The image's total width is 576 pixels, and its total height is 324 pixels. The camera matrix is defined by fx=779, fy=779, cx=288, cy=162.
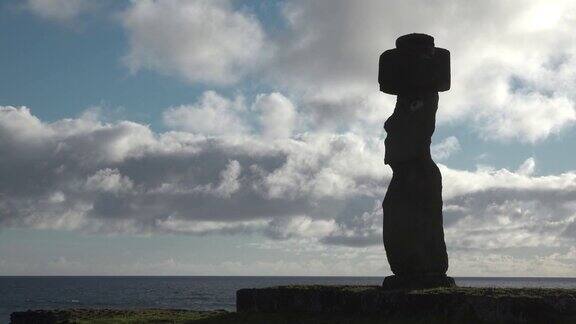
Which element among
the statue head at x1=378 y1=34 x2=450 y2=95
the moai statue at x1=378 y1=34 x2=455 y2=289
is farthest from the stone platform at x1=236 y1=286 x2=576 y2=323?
the statue head at x1=378 y1=34 x2=450 y2=95

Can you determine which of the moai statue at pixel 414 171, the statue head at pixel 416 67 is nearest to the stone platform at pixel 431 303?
the moai statue at pixel 414 171

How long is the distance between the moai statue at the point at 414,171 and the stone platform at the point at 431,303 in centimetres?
137

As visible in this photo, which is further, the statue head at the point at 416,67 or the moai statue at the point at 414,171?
the statue head at the point at 416,67

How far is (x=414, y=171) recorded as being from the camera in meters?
19.4

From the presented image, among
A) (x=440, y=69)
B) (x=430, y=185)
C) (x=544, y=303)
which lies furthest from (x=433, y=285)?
(x=440, y=69)

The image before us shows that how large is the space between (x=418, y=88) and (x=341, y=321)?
614cm

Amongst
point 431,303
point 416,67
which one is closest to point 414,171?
point 416,67

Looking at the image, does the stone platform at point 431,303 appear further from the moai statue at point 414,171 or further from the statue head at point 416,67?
the statue head at point 416,67

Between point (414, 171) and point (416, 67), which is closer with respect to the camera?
point (416, 67)

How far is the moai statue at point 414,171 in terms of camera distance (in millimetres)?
18906

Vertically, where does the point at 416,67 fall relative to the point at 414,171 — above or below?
above

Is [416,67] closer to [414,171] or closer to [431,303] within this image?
[414,171]

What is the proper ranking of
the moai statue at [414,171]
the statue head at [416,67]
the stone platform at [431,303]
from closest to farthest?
the stone platform at [431,303]
the moai statue at [414,171]
the statue head at [416,67]

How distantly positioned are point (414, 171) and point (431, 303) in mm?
4033
